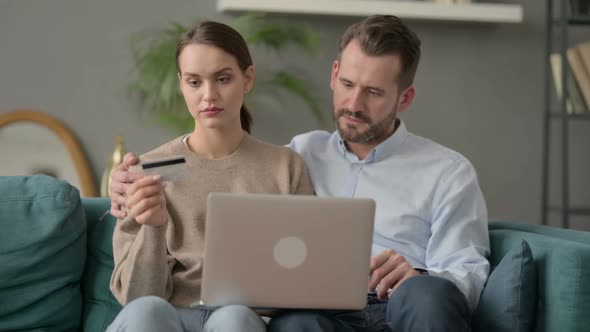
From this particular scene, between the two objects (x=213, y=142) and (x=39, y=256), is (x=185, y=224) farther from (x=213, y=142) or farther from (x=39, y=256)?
(x=39, y=256)

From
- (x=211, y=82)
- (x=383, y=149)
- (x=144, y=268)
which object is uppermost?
(x=211, y=82)

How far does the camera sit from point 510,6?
3637 millimetres

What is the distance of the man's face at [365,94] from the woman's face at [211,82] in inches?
11.8

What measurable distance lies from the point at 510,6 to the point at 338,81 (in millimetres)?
1837

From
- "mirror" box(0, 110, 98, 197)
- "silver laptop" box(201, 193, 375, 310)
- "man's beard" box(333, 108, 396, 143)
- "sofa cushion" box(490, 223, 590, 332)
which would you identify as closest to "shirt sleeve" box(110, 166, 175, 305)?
"silver laptop" box(201, 193, 375, 310)

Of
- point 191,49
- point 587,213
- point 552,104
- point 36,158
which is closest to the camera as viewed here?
point 191,49

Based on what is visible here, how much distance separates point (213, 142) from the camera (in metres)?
1.90

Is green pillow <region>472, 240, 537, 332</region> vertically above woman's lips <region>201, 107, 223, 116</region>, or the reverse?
woman's lips <region>201, 107, 223, 116</region>

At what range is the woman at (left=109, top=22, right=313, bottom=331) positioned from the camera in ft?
5.60

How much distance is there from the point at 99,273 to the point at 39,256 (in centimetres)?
17

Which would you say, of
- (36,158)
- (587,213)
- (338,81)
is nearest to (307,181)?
(338,81)

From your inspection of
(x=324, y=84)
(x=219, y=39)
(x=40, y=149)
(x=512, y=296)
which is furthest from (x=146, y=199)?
(x=324, y=84)

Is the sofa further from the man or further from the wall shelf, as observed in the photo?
the wall shelf

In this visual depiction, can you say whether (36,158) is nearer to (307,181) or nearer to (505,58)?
(307,181)
